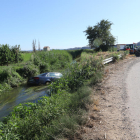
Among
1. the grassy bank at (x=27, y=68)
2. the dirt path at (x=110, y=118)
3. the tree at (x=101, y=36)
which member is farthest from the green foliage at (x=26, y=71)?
the tree at (x=101, y=36)

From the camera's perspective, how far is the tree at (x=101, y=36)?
164ft

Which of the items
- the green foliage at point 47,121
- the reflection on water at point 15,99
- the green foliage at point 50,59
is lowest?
the reflection on water at point 15,99

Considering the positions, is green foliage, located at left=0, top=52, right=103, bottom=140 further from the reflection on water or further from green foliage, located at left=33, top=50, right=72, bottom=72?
green foliage, located at left=33, top=50, right=72, bottom=72

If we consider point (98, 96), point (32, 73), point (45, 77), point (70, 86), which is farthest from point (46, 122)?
point (32, 73)

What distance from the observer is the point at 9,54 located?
76.6 ft

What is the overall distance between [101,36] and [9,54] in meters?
34.2

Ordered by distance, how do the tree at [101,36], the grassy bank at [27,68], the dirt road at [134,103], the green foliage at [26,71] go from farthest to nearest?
the tree at [101,36]
the green foliage at [26,71]
the grassy bank at [27,68]
the dirt road at [134,103]

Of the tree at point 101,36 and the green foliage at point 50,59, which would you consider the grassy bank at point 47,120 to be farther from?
the tree at point 101,36

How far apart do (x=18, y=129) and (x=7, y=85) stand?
13.2m

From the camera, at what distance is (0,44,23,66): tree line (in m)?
22.8

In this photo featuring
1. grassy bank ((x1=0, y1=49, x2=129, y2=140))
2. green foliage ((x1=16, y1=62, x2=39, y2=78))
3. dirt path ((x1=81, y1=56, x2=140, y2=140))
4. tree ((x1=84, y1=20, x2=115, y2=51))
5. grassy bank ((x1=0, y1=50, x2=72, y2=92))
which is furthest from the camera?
tree ((x1=84, y1=20, x2=115, y2=51))

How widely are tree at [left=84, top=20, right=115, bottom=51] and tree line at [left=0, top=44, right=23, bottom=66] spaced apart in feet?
101

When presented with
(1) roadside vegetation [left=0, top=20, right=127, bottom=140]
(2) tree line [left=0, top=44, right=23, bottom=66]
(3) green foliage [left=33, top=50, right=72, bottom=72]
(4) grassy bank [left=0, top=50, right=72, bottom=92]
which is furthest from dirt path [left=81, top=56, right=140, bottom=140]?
(3) green foliage [left=33, top=50, right=72, bottom=72]

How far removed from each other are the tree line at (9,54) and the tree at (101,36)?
101ft
